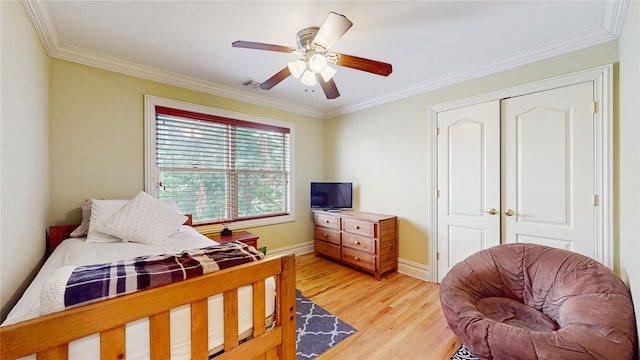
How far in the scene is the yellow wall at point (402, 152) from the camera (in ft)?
8.66

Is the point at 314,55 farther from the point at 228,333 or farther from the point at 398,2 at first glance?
the point at 228,333

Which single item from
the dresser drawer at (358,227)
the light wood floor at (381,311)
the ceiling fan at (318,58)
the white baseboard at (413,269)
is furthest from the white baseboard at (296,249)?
the ceiling fan at (318,58)

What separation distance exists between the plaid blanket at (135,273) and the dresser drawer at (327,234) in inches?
98.0

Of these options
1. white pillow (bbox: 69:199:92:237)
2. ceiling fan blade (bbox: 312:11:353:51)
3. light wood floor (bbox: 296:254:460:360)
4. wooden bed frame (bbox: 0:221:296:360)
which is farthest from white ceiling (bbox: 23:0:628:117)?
light wood floor (bbox: 296:254:460:360)

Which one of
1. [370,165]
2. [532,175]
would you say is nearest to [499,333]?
[532,175]

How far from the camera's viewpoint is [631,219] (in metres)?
1.53

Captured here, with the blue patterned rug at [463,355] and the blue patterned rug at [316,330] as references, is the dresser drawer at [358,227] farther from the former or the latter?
the blue patterned rug at [463,355]

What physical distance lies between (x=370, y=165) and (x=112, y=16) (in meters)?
→ 3.15

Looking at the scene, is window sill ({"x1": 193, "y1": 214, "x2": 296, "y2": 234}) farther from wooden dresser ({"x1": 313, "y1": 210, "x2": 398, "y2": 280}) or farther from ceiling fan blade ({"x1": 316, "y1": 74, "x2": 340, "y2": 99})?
ceiling fan blade ({"x1": 316, "y1": 74, "x2": 340, "y2": 99})

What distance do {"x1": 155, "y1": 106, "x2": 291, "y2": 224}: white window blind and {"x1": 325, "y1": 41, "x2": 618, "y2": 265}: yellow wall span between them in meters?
1.12

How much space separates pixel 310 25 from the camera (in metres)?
1.90

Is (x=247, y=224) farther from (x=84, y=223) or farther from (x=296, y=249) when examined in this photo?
(x=84, y=223)

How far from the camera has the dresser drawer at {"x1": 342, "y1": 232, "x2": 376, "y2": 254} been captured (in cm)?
314

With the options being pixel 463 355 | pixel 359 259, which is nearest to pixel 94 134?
pixel 359 259
